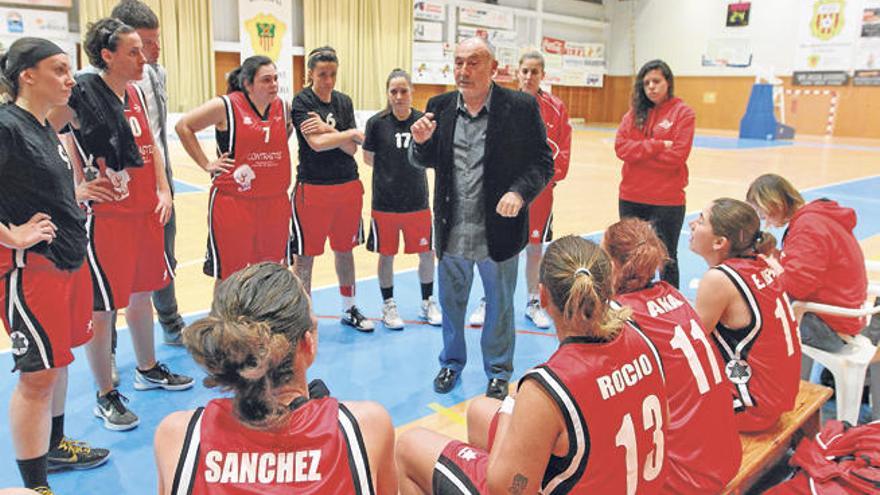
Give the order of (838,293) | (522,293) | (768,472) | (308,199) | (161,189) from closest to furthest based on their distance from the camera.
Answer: (768,472)
(838,293)
(161,189)
(308,199)
(522,293)

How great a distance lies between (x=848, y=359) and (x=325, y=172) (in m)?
3.15

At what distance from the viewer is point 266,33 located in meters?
18.3

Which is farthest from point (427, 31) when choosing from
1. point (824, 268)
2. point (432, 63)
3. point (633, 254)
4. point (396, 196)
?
A: point (633, 254)

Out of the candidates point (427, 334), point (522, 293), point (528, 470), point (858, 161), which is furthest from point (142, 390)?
Result: point (858, 161)

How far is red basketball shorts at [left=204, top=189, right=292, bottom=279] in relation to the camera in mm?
3854

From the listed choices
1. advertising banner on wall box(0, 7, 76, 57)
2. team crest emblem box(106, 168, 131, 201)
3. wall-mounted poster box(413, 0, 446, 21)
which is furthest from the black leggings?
wall-mounted poster box(413, 0, 446, 21)

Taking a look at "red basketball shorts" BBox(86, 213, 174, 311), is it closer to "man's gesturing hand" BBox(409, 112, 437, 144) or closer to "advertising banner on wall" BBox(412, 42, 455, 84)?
"man's gesturing hand" BBox(409, 112, 437, 144)

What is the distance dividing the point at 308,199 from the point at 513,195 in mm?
1667

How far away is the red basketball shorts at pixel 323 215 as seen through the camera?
14.3ft

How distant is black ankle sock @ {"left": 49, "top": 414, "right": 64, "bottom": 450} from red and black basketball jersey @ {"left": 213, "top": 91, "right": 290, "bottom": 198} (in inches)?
61.4

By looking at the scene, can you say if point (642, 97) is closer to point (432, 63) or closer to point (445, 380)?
point (445, 380)

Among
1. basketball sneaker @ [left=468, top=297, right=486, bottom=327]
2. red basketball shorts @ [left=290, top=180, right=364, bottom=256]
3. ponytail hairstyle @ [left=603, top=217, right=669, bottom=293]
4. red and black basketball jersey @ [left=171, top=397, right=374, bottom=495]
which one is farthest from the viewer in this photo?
basketball sneaker @ [left=468, top=297, right=486, bottom=327]

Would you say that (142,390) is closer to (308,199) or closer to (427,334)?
(308,199)

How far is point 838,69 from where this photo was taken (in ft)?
69.1
